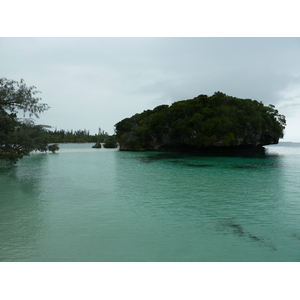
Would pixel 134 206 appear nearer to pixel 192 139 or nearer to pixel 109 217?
pixel 109 217

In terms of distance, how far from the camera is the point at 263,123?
2003 inches

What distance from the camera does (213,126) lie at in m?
45.8

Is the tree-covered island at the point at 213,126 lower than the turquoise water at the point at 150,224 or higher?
higher

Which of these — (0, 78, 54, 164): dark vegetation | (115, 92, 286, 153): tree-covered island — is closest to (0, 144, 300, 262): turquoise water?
(0, 78, 54, 164): dark vegetation

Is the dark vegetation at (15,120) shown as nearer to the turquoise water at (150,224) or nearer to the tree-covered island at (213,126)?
the turquoise water at (150,224)

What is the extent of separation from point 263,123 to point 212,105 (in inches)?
441

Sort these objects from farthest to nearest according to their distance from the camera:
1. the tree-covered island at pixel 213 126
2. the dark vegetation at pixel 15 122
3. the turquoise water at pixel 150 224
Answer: the tree-covered island at pixel 213 126 < the dark vegetation at pixel 15 122 < the turquoise water at pixel 150 224

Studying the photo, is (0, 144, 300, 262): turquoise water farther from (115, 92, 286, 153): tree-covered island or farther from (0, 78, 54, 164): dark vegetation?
(115, 92, 286, 153): tree-covered island

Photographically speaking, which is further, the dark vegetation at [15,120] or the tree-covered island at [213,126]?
the tree-covered island at [213,126]

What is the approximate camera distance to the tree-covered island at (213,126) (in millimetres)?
46281

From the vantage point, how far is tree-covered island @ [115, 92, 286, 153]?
46.3 meters

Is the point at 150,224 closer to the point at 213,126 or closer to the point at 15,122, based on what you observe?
the point at 15,122

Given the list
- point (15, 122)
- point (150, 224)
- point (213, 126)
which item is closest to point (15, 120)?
point (15, 122)

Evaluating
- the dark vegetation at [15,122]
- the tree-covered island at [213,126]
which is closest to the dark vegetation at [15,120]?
the dark vegetation at [15,122]
